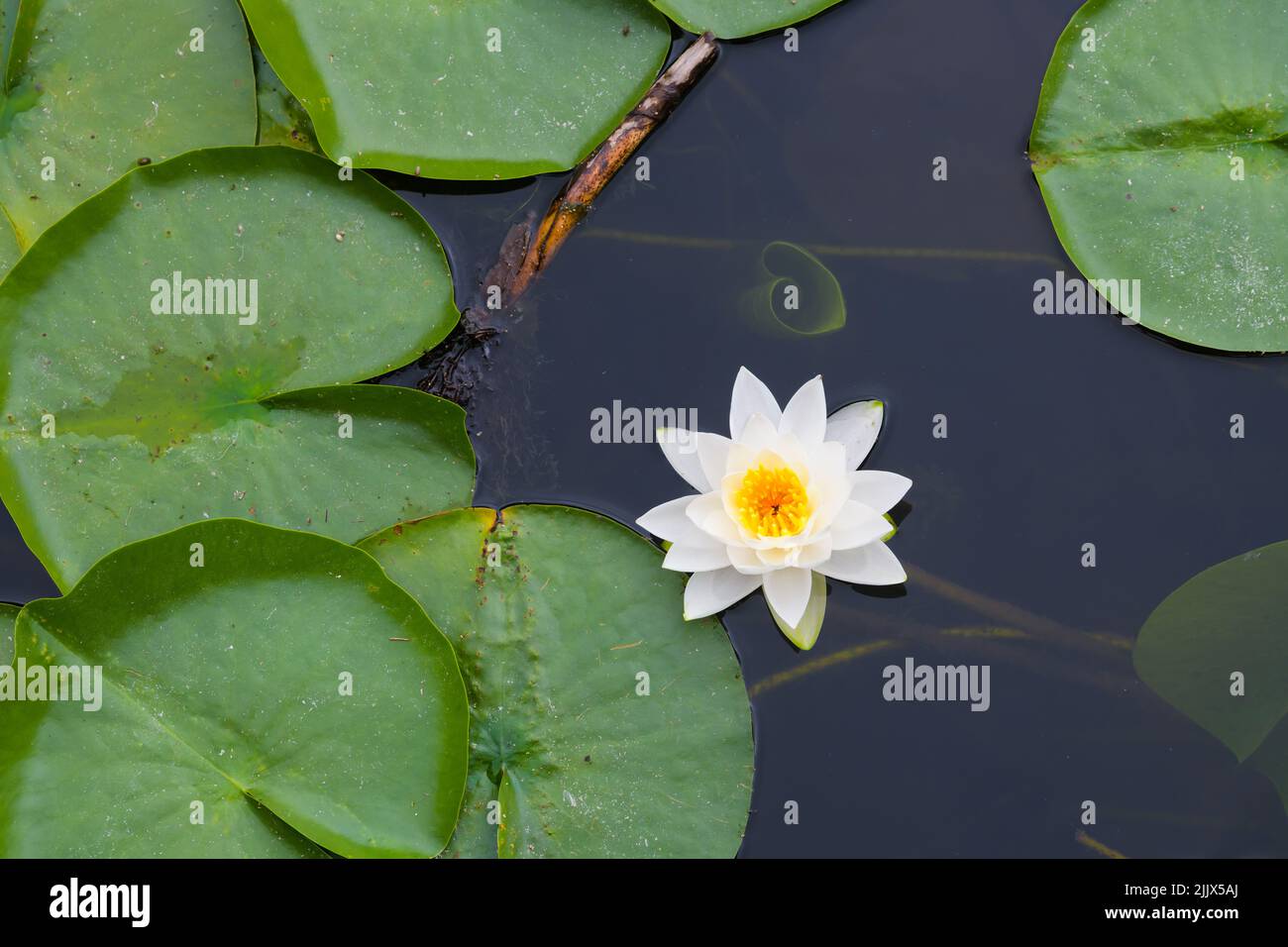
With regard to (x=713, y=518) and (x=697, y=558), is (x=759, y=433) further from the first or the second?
(x=697, y=558)

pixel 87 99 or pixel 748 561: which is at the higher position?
pixel 87 99

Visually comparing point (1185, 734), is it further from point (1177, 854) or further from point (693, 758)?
point (693, 758)

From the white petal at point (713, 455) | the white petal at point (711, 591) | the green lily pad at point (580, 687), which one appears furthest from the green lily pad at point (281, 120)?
the white petal at point (711, 591)

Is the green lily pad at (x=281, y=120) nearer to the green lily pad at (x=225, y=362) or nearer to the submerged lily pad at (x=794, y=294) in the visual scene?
the green lily pad at (x=225, y=362)

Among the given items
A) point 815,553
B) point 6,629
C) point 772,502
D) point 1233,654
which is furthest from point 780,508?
point 6,629

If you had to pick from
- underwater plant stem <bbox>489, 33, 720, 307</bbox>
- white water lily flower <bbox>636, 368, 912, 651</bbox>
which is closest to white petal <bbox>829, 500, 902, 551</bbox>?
white water lily flower <bbox>636, 368, 912, 651</bbox>

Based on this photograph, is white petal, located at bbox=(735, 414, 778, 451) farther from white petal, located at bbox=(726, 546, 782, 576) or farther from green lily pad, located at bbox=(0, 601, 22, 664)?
green lily pad, located at bbox=(0, 601, 22, 664)

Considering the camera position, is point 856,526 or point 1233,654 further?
point 1233,654
